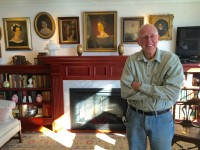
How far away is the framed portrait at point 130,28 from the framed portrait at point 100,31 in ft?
0.45

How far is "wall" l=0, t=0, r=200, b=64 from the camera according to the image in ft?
10.4

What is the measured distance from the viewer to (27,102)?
3439 millimetres

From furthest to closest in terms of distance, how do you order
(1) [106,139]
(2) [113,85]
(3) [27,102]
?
(3) [27,102], (2) [113,85], (1) [106,139]

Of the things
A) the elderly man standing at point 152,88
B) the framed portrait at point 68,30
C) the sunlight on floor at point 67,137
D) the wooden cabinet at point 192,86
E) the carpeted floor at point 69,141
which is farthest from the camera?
the framed portrait at point 68,30

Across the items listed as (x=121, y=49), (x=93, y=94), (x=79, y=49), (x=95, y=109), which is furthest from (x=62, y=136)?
(x=121, y=49)

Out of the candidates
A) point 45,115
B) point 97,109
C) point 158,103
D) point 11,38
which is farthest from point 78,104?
point 158,103

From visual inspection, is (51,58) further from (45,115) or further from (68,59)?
(45,115)

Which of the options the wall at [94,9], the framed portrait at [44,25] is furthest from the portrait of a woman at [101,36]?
the framed portrait at [44,25]

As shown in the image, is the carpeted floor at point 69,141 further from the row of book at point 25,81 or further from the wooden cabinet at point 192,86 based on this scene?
the row of book at point 25,81

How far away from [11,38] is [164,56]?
9.45ft

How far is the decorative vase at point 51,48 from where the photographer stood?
3.13m

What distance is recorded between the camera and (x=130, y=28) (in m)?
3.24

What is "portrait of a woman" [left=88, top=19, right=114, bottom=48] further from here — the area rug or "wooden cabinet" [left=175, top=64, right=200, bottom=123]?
the area rug

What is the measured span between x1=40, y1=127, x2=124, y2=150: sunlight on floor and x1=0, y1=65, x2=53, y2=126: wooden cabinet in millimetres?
191
